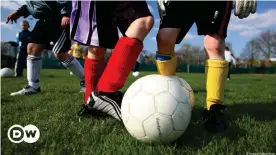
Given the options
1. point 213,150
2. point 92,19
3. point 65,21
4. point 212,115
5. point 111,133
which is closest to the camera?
point 213,150

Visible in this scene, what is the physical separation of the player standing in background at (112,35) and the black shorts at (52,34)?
189 centimetres

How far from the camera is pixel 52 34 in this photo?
465 cm

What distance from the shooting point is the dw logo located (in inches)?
74.0

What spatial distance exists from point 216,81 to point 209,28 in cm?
48

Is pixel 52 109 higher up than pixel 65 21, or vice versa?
pixel 65 21

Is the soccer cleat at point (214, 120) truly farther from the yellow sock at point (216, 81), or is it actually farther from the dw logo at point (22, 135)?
the dw logo at point (22, 135)

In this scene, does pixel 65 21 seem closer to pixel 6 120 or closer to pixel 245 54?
pixel 6 120

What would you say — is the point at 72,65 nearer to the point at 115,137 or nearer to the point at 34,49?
the point at 34,49

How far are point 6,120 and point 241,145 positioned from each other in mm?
1907

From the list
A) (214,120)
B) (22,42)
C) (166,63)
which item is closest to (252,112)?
(214,120)

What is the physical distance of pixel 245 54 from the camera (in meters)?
50.4

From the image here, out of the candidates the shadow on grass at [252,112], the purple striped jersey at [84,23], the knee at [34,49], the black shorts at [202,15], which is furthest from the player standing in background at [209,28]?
the knee at [34,49]

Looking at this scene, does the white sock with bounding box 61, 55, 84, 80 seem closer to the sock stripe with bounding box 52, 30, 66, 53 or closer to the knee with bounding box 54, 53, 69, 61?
the knee with bounding box 54, 53, 69, 61

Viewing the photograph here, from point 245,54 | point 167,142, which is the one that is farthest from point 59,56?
point 245,54
